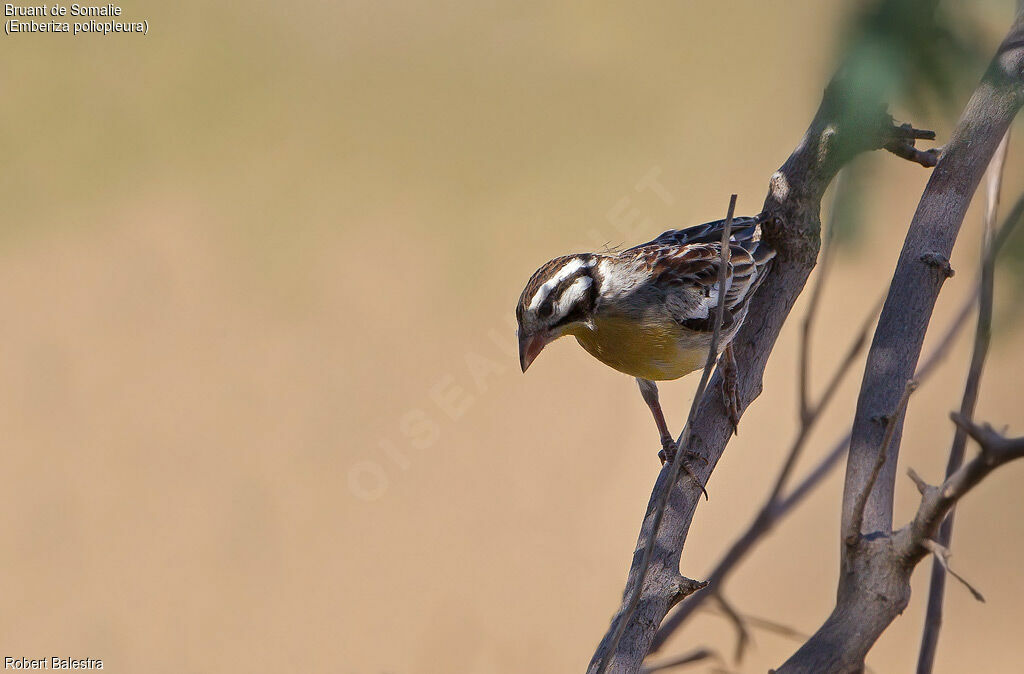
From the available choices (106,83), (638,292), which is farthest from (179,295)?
(638,292)

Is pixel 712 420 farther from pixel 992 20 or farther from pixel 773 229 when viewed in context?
pixel 992 20

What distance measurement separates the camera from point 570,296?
125 inches

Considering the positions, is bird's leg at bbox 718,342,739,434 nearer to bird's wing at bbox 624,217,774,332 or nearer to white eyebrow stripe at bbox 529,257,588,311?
bird's wing at bbox 624,217,774,332

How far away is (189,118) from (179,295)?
9.05ft

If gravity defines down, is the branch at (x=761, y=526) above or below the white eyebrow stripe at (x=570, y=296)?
below

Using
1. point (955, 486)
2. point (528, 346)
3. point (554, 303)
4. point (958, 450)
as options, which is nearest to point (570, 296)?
point (554, 303)

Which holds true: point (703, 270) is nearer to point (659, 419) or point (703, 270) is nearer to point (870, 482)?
point (659, 419)

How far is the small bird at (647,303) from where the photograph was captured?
3041mm

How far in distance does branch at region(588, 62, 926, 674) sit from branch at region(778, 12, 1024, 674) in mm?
304

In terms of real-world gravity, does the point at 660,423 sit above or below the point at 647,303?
below

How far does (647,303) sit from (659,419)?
0.48m

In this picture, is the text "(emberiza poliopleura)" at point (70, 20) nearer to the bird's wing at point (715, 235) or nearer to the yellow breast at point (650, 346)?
the bird's wing at point (715, 235)

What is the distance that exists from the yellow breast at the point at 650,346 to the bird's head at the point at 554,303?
94mm

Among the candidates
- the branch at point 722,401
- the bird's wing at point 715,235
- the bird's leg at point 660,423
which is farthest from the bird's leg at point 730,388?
the bird's wing at point 715,235
